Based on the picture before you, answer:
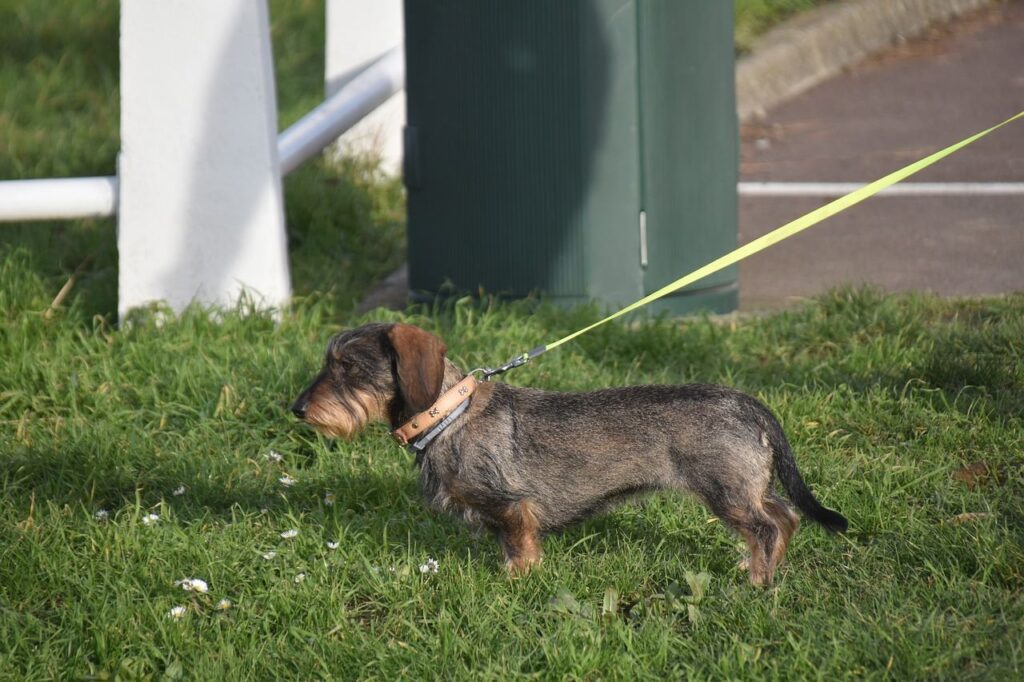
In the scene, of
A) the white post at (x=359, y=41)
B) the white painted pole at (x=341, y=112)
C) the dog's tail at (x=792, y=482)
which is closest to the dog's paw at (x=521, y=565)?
the dog's tail at (x=792, y=482)

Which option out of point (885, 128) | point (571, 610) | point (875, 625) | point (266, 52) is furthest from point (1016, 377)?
point (885, 128)

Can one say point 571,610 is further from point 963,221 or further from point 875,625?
point 963,221

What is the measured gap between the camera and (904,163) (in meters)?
8.73

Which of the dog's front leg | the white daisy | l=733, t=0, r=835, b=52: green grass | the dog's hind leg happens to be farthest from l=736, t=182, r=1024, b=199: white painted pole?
the white daisy

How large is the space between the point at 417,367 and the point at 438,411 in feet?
0.49

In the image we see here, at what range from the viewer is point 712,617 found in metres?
3.65

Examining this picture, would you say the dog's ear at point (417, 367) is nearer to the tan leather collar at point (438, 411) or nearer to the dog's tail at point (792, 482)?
the tan leather collar at point (438, 411)

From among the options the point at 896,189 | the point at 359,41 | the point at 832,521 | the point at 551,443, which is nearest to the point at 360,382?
the point at 551,443

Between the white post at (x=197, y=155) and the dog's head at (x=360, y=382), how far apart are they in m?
2.11

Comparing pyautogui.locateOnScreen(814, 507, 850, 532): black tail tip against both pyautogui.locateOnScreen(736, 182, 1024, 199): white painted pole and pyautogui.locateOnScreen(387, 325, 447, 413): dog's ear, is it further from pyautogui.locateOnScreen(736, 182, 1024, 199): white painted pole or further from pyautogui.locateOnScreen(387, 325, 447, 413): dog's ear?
pyautogui.locateOnScreen(736, 182, 1024, 199): white painted pole

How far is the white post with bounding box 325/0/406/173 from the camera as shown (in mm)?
8297

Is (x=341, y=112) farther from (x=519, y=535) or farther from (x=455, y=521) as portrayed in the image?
(x=519, y=535)

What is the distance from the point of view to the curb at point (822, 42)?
35.2ft

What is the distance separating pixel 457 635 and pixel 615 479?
2.24ft
